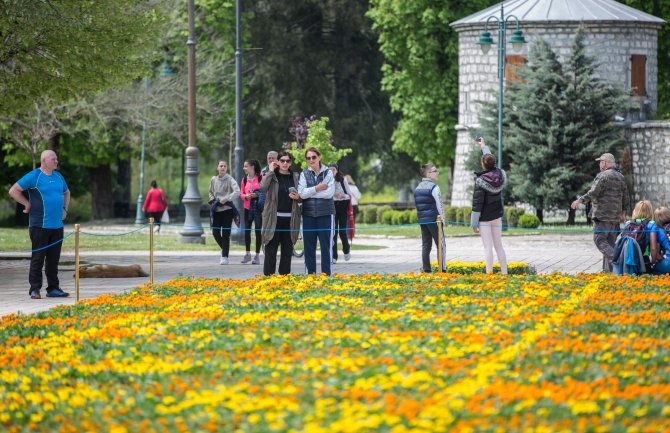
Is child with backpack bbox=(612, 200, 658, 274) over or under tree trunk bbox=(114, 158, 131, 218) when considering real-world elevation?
under

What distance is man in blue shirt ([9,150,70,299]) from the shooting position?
699 inches

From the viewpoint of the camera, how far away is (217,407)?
8750 millimetres

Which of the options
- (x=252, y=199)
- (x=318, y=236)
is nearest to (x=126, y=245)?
(x=252, y=199)

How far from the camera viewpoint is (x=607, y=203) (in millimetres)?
19516

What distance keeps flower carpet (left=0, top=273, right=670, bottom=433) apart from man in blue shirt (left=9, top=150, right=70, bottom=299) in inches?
110

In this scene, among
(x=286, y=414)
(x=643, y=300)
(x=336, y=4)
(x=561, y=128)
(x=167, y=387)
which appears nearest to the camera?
(x=286, y=414)

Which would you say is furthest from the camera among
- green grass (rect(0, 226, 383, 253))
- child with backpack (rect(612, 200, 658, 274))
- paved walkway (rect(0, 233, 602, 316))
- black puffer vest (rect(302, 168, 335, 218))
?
green grass (rect(0, 226, 383, 253))

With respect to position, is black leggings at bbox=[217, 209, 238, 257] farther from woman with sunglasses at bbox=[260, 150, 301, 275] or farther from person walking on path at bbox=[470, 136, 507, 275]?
person walking on path at bbox=[470, 136, 507, 275]

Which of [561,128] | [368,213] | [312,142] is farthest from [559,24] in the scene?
[312,142]

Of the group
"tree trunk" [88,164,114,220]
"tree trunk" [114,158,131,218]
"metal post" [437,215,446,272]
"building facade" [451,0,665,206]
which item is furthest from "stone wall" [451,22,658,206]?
"metal post" [437,215,446,272]

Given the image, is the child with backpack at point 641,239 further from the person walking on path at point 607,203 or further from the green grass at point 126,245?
the green grass at point 126,245

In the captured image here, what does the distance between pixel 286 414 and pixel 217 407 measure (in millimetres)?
568

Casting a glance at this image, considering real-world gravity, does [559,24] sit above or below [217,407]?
above

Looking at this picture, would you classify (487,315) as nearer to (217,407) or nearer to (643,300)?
(643,300)
